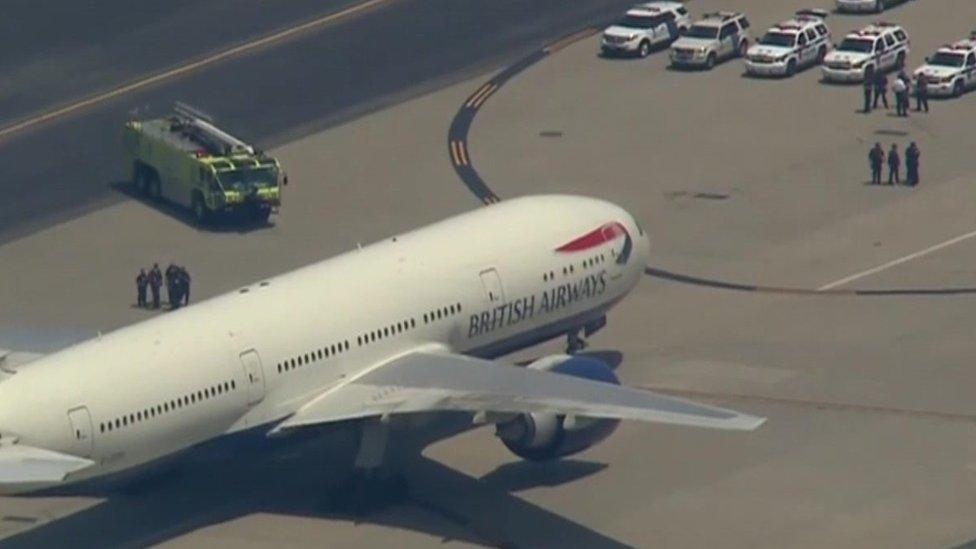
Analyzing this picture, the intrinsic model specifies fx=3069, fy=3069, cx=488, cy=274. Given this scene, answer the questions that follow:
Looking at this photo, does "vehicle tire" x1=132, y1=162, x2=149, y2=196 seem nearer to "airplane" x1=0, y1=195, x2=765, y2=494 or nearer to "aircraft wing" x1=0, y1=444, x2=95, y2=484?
"airplane" x1=0, y1=195, x2=765, y2=494

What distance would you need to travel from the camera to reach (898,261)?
97.6 m

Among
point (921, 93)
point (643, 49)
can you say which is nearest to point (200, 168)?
point (643, 49)

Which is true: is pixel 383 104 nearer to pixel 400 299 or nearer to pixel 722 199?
pixel 722 199

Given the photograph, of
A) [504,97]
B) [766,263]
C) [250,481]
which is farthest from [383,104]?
[250,481]

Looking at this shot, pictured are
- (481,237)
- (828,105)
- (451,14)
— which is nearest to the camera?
(481,237)

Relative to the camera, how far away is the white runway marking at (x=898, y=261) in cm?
9519

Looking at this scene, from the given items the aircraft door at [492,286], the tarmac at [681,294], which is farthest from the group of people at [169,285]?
the aircraft door at [492,286]

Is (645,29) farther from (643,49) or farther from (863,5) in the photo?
(863,5)

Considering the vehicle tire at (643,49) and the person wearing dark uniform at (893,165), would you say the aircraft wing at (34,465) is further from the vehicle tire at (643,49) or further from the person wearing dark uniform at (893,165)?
the vehicle tire at (643,49)

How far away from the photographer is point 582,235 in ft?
280

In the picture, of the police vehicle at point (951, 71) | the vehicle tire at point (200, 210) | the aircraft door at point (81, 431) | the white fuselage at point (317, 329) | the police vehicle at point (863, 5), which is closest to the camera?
the aircraft door at point (81, 431)

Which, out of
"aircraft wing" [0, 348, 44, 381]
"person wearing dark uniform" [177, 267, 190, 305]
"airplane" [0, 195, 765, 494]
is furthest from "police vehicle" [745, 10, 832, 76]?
"aircraft wing" [0, 348, 44, 381]

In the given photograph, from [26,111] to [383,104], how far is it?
544 inches

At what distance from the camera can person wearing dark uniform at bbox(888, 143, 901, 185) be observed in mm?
106250
